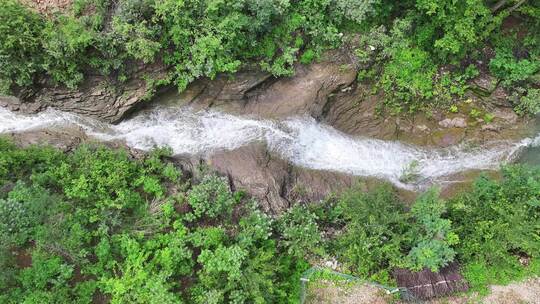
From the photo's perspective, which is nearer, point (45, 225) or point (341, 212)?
point (45, 225)

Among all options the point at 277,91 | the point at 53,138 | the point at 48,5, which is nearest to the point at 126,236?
the point at 53,138

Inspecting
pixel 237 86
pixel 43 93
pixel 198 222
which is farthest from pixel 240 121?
pixel 43 93

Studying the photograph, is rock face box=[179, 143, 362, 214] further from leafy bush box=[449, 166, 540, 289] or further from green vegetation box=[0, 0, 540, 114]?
leafy bush box=[449, 166, 540, 289]

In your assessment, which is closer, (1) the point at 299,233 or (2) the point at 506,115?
(1) the point at 299,233

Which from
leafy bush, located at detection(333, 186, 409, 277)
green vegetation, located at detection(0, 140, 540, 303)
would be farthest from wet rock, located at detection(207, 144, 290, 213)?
leafy bush, located at detection(333, 186, 409, 277)

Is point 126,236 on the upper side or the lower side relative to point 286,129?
lower

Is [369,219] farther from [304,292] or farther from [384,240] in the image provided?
[304,292]

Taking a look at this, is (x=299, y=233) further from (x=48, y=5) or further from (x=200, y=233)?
A: (x=48, y=5)
